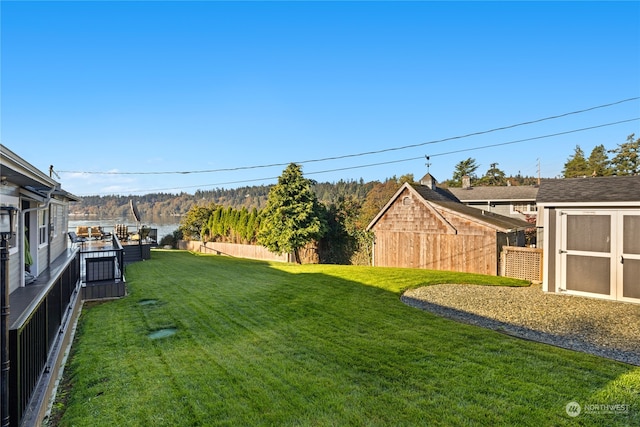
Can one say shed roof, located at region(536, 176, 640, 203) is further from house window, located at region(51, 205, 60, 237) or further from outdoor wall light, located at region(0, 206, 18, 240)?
house window, located at region(51, 205, 60, 237)

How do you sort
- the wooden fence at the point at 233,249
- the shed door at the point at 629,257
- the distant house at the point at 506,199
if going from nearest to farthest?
the shed door at the point at 629,257 → the wooden fence at the point at 233,249 → the distant house at the point at 506,199

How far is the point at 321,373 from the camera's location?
4.91 m

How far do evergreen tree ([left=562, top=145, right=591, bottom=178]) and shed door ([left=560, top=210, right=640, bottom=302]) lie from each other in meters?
45.7

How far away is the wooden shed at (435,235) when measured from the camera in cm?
1568

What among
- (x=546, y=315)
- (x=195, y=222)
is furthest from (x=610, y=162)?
(x=195, y=222)

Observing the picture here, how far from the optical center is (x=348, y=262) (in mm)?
22438

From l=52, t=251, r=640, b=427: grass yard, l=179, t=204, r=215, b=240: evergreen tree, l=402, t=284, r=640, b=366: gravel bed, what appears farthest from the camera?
l=179, t=204, r=215, b=240: evergreen tree

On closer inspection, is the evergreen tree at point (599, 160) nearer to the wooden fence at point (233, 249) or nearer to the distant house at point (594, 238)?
the distant house at point (594, 238)

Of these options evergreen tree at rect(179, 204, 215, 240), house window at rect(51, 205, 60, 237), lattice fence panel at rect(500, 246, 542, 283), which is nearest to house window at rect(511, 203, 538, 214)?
lattice fence panel at rect(500, 246, 542, 283)

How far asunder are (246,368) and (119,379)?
1797 millimetres

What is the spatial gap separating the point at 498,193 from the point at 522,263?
21.5 meters

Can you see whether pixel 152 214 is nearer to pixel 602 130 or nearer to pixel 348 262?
pixel 348 262

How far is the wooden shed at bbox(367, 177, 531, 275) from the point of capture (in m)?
15.7

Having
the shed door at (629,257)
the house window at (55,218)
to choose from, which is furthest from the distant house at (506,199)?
the house window at (55,218)
